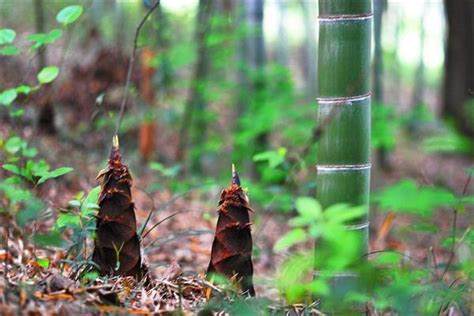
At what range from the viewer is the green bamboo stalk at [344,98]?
223cm

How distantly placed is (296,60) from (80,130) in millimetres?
23091

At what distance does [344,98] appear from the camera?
2238 millimetres

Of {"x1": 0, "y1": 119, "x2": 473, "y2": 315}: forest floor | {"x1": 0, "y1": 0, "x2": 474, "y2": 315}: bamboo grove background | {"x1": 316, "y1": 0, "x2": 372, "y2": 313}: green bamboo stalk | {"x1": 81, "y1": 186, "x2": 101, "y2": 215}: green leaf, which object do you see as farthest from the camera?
{"x1": 316, "y1": 0, "x2": 372, "y2": 313}: green bamboo stalk

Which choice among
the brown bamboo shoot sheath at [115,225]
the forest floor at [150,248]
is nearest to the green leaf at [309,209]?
the forest floor at [150,248]

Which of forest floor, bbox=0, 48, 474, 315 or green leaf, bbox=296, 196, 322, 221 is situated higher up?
green leaf, bbox=296, 196, 322, 221

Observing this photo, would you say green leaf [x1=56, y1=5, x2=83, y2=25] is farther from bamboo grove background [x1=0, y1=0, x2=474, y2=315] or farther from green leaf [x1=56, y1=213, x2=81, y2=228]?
green leaf [x1=56, y1=213, x2=81, y2=228]

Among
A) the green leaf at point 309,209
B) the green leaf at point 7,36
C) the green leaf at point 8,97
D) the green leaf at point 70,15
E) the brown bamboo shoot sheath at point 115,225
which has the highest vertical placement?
the green leaf at point 70,15

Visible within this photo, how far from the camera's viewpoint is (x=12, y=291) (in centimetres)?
180

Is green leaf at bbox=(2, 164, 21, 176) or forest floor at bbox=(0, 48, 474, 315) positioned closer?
forest floor at bbox=(0, 48, 474, 315)

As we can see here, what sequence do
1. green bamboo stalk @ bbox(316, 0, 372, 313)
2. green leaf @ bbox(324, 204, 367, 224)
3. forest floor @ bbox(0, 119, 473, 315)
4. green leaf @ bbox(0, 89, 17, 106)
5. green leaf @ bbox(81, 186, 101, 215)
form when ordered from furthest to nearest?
green leaf @ bbox(0, 89, 17, 106), green bamboo stalk @ bbox(316, 0, 372, 313), green leaf @ bbox(81, 186, 101, 215), forest floor @ bbox(0, 119, 473, 315), green leaf @ bbox(324, 204, 367, 224)

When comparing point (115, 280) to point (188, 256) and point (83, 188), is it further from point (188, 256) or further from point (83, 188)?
point (83, 188)

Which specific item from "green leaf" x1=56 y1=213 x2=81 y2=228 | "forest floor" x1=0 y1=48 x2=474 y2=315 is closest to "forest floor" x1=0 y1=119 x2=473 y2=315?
"forest floor" x1=0 y1=48 x2=474 y2=315

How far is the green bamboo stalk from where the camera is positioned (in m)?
2.23

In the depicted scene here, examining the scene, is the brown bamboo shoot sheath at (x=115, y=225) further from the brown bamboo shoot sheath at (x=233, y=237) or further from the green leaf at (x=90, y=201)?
the brown bamboo shoot sheath at (x=233, y=237)
